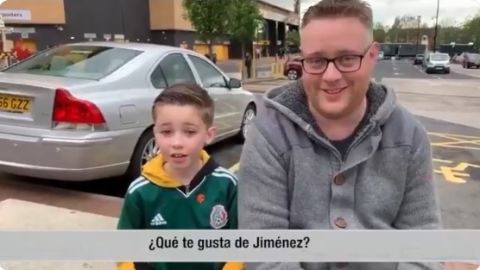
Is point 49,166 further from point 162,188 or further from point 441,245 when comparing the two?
point 441,245

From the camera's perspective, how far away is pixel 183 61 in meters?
4.42

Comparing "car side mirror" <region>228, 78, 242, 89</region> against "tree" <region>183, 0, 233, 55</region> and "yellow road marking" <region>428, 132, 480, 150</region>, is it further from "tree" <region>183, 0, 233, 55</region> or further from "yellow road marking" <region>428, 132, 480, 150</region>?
"yellow road marking" <region>428, 132, 480, 150</region>

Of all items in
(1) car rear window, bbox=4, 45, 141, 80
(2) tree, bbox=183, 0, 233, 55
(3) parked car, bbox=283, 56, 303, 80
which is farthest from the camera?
(1) car rear window, bbox=4, 45, 141, 80

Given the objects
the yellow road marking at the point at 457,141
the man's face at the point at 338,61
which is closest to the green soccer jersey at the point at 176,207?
the man's face at the point at 338,61

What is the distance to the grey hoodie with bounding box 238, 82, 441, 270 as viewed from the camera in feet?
4.24

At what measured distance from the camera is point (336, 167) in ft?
4.24

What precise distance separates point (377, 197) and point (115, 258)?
68 centimetres

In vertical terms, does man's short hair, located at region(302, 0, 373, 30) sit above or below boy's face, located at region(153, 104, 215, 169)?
above

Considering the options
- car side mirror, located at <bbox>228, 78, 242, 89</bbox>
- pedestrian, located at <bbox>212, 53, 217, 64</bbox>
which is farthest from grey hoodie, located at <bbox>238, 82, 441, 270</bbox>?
car side mirror, located at <bbox>228, 78, 242, 89</bbox>

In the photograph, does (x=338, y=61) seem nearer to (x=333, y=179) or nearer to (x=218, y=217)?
(x=333, y=179)

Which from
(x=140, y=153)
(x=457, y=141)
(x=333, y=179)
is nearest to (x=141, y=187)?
(x=333, y=179)

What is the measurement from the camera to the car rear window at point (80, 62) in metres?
3.82

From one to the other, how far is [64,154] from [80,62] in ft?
2.80

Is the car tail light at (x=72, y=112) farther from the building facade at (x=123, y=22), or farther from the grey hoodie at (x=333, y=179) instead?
the grey hoodie at (x=333, y=179)
